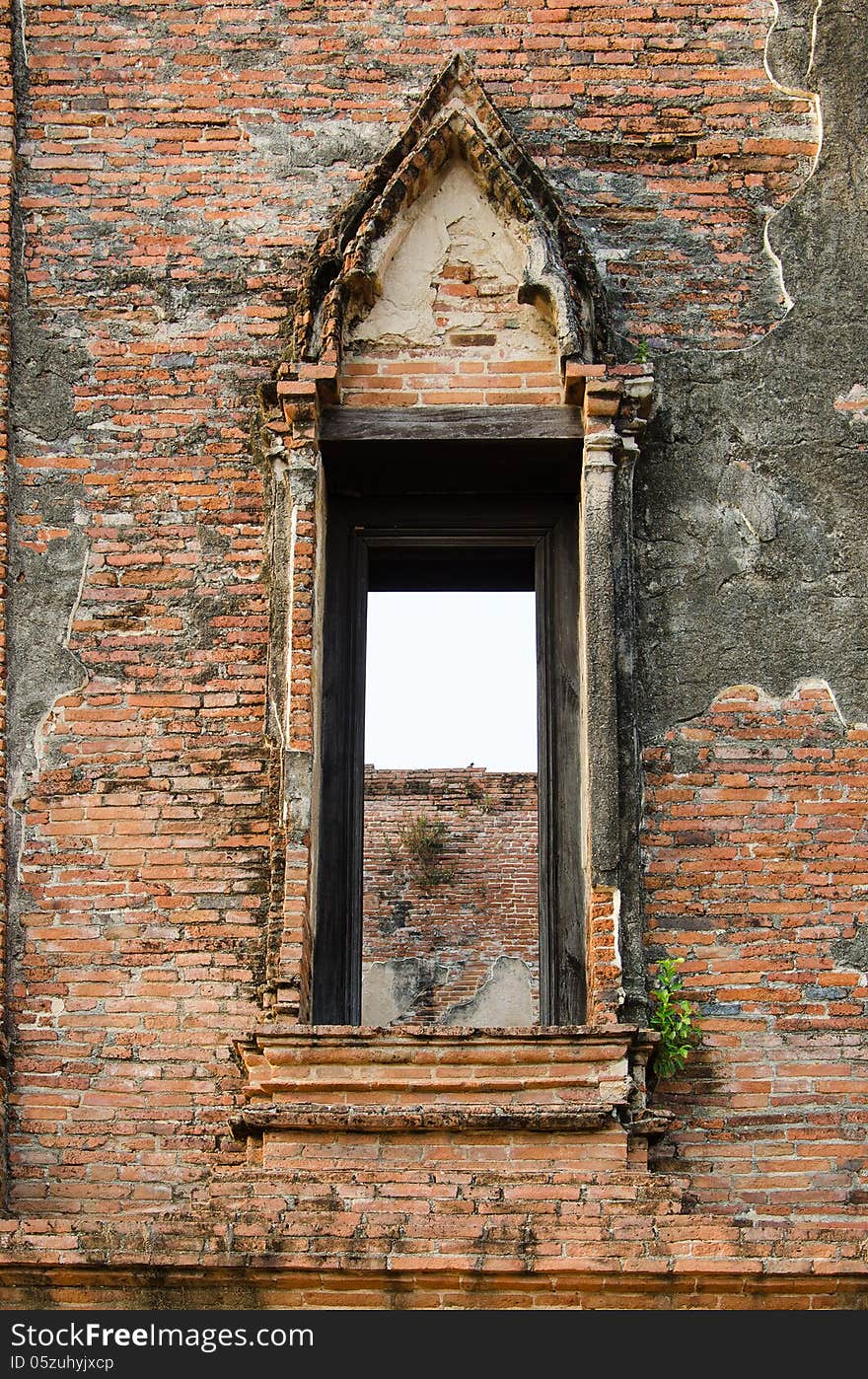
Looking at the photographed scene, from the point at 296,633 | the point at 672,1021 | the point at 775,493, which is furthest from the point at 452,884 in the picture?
the point at 672,1021

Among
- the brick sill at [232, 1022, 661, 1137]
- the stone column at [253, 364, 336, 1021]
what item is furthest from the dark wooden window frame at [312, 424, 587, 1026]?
the brick sill at [232, 1022, 661, 1137]

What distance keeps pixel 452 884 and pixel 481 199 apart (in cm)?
747

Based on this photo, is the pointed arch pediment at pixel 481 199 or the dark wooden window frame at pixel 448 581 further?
the pointed arch pediment at pixel 481 199

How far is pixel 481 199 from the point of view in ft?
25.9

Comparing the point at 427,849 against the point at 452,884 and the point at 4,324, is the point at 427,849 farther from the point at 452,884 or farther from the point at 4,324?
the point at 4,324

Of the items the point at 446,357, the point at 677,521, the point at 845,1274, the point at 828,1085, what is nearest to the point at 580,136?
the point at 446,357

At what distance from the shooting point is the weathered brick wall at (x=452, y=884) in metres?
14.2

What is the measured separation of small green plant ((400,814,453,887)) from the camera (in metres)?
14.6

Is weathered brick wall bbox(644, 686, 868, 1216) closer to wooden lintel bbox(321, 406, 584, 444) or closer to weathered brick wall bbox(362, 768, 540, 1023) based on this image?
wooden lintel bbox(321, 406, 584, 444)

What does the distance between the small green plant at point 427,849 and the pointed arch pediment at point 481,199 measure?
24.2 feet

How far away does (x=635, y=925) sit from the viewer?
7129mm

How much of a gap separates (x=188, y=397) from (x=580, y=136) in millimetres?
1832

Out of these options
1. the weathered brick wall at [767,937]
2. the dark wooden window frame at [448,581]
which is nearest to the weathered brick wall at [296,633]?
the weathered brick wall at [767,937]

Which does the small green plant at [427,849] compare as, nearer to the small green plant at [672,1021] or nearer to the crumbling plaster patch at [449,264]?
the crumbling plaster patch at [449,264]
